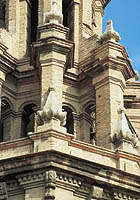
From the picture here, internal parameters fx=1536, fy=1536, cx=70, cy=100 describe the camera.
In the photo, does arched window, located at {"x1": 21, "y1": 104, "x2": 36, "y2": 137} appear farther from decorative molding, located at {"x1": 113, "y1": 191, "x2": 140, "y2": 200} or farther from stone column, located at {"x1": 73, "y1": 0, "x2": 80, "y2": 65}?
decorative molding, located at {"x1": 113, "y1": 191, "x2": 140, "y2": 200}

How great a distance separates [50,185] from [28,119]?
8.37 meters

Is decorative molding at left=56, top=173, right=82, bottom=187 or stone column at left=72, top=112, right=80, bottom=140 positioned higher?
stone column at left=72, top=112, right=80, bottom=140

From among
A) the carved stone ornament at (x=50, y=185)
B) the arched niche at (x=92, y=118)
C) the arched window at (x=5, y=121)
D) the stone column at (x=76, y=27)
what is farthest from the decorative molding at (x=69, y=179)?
the stone column at (x=76, y=27)

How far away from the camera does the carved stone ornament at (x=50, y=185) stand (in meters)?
52.3

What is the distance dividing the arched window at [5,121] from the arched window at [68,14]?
201 inches

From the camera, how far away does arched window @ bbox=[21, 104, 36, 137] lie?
60062 millimetres

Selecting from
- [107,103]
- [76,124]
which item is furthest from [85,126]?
[107,103]

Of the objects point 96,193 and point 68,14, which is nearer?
point 96,193

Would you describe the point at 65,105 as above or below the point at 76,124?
above

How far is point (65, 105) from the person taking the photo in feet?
197

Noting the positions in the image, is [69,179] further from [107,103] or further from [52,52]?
[52,52]

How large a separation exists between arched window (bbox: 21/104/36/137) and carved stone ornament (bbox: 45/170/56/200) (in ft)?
24.0

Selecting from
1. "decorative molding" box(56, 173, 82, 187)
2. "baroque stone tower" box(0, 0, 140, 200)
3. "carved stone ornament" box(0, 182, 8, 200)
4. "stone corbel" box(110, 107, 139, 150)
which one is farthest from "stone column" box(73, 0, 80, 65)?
"carved stone ornament" box(0, 182, 8, 200)

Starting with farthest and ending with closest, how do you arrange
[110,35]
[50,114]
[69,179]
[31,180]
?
[110,35] < [50,114] < [69,179] < [31,180]
